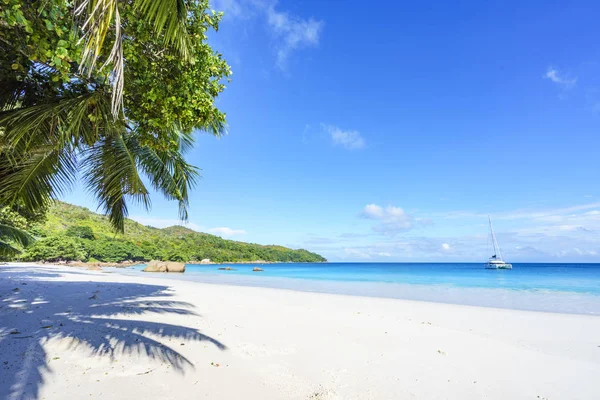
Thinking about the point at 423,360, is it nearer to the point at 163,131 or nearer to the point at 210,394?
the point at 210,394

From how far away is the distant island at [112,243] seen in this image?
35.3m

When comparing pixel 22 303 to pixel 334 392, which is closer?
pixel 334 392

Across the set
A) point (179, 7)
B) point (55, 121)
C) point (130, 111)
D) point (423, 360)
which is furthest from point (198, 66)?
point (423, 360)

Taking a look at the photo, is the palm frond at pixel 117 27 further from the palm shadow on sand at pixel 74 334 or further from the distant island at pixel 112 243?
the distant island at pixel 112 243

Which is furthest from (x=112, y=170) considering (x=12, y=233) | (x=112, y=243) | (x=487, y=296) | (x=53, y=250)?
(x=112, y=243)

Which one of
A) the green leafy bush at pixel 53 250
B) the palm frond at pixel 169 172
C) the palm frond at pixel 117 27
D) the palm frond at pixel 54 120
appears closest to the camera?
the palm frond at pixel 117 27

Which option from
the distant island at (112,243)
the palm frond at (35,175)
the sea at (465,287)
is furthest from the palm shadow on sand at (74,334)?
the distant island at (112,243)

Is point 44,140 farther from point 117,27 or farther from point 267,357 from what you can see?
Answer: point 267,357

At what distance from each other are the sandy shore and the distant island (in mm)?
21024

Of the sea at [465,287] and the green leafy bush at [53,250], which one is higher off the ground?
the green leafy bush at [53,250]

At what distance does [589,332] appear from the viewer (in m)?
6.55

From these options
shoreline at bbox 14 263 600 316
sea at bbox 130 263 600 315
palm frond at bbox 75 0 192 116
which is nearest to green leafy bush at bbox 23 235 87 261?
sea at bbox 130 263 600 315

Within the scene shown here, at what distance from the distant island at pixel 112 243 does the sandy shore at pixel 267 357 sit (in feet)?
69.0

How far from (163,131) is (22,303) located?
5.41 m
